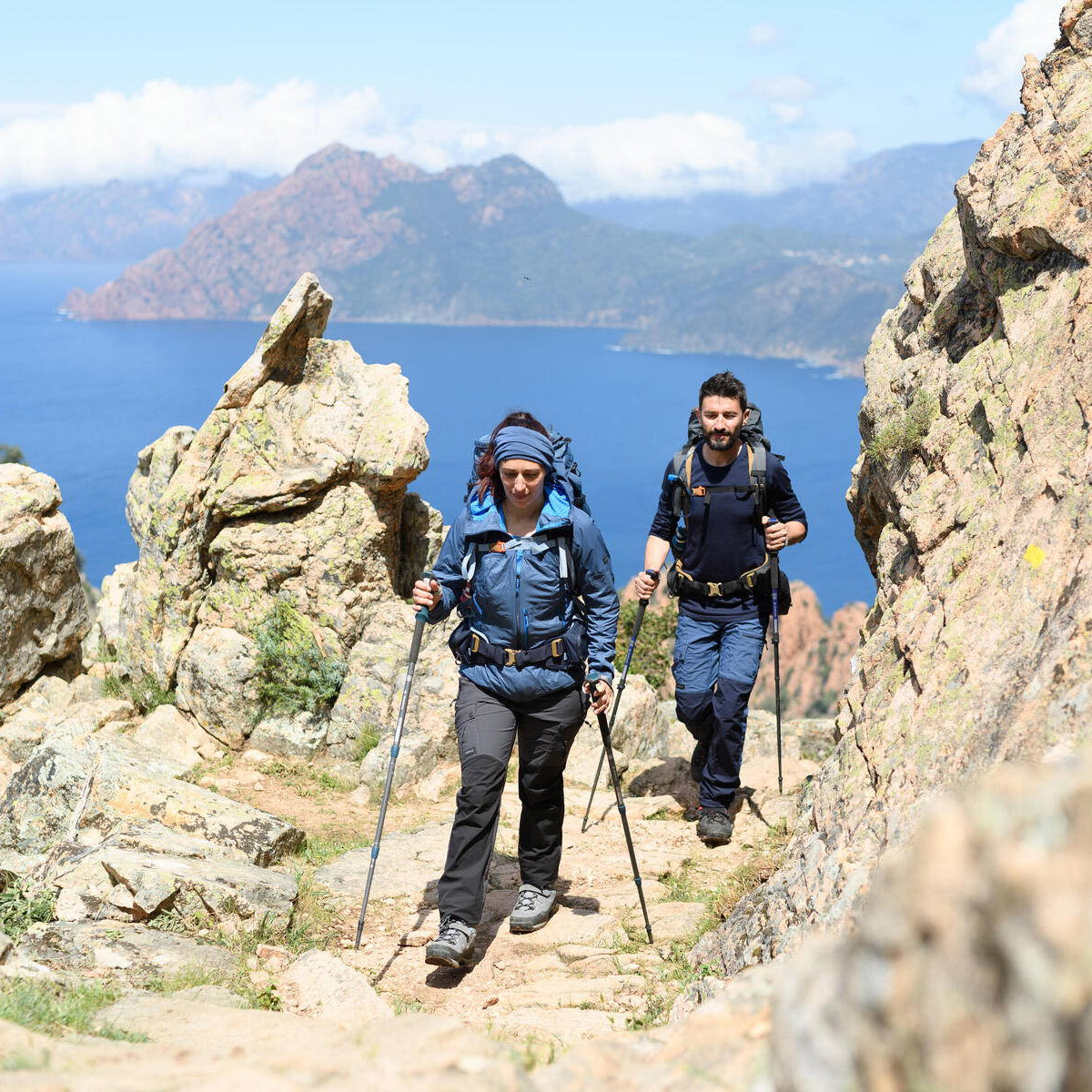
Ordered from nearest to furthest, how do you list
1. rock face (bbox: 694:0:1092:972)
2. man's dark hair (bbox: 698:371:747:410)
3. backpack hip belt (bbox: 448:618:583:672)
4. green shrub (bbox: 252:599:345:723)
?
rock face (bbox: 694:0:1092:972), backpack hip belt (bbox: 448:618:583:672), man's dark hair (bbox: 698:371:747:410), green shrub (bbox: 252:599:345:723)

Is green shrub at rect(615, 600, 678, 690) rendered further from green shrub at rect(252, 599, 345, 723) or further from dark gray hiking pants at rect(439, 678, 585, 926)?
dark gray hiking pants at rect(439, 678, 585, 926)

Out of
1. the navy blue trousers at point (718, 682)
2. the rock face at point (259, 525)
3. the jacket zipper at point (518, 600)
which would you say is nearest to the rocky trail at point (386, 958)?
the navy blue trousers at point (718, 682)

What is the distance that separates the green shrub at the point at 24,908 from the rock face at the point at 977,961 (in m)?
6.32

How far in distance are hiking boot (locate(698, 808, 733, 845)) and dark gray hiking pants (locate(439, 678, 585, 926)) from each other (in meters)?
2.12

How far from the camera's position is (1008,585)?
19.0ft

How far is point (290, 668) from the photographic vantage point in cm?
1349

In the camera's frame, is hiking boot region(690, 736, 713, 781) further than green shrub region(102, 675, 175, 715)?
No

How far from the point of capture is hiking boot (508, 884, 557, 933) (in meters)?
7.73

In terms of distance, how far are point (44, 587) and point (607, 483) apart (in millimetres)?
149226

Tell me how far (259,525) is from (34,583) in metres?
3.64

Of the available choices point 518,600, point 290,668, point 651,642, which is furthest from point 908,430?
point 651,642

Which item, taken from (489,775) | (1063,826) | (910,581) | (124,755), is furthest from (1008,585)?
(124,755)

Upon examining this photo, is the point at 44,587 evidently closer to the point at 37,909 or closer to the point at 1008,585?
the point at 37,909

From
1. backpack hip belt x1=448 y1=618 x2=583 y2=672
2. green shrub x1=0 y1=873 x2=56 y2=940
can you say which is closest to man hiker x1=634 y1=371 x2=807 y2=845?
backpack hip belt x1=448 y1=618 x2=583 y2=672
